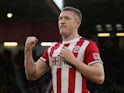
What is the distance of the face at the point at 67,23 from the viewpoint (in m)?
3.43

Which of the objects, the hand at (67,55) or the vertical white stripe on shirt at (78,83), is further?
the vertical white stripe on shirt at (78,83)

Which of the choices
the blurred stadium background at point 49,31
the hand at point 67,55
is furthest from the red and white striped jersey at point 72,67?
the blurred stadium background at point 49,31

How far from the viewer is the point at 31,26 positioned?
309 inches

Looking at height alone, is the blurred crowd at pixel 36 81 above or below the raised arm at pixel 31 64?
below

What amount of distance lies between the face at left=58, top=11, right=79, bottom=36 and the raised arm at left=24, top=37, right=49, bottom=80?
22 cm

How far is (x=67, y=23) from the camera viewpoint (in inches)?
136

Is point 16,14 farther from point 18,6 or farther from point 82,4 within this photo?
point 82,4

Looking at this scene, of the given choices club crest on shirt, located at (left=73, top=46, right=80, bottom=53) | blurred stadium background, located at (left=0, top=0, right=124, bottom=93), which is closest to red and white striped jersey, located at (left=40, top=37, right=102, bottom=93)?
club crest on shirt, located at (left=73, top=46, right=80, bottom=53)

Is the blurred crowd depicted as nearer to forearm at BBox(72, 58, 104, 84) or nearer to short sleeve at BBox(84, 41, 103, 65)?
short sleeve at BBox(84, 41, 103, 65)

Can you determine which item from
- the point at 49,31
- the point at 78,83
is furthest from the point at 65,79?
the point at 49,31

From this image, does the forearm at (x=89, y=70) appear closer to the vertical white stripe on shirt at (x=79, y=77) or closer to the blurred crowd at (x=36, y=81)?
the vertical white stripe on shirt at (x=79, y=77)

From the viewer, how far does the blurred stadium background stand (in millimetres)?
7738

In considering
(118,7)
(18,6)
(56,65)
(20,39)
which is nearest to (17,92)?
(20,39)

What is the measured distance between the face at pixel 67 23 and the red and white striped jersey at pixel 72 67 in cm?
8
